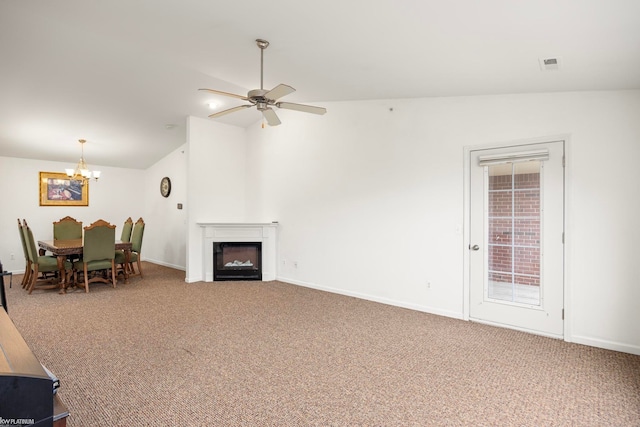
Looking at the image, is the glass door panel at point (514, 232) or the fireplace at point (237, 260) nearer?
the glass door panel at point (514, 232)

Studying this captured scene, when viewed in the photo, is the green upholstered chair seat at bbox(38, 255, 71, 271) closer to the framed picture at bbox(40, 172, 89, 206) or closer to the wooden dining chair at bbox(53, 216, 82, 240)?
the wooden dining chair at bbox(53, 216, 82, 240)

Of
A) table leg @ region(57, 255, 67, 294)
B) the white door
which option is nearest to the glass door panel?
the white door

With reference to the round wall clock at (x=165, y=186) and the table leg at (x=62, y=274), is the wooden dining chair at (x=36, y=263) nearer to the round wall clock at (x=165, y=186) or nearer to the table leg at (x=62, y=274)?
the table leg at (x=62, y=274)

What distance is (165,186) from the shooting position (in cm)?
784

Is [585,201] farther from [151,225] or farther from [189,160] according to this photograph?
[151,225]

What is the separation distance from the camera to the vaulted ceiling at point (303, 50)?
2295 mm

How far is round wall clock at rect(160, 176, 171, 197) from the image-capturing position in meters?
7.72

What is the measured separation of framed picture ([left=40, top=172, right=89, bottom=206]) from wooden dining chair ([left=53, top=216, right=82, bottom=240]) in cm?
69

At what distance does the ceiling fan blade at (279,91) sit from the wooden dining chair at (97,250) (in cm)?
380

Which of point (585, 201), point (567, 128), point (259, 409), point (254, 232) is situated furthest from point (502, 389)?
point (254, 232)

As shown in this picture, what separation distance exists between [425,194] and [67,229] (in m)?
7.02

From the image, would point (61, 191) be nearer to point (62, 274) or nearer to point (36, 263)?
point (36, 263)

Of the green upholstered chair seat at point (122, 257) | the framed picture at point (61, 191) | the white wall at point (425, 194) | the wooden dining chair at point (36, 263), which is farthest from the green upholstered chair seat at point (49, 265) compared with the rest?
the white wall at point (425, 194)

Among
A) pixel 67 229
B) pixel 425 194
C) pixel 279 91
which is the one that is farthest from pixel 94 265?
pixel 425 194
